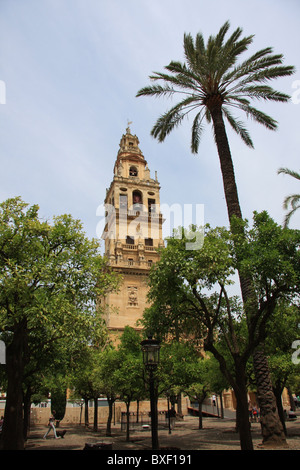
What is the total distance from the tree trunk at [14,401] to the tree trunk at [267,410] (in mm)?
8913

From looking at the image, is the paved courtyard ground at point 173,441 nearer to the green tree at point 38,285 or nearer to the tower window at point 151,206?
the green tree at point 38,285

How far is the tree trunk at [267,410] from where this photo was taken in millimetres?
13357

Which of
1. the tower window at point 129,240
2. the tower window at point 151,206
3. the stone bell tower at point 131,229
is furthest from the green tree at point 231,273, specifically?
the tower window at point 151,206

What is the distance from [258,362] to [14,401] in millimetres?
9202

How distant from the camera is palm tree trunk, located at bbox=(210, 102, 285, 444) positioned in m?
13.4

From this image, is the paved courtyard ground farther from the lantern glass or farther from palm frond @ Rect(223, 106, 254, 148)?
palm frond @ Rect(223, 106, 254, 148)

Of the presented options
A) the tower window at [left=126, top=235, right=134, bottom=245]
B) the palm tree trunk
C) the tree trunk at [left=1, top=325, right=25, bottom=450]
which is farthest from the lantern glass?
the tower window at [left=126, top=235, right=134, bottom=245]

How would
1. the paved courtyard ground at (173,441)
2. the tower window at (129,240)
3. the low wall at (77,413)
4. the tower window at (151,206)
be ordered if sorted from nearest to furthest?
the paved courtyard ground at (173,441) < the low wall at (77,413) < the tower window at (129,240) < the tower window at (151,206)

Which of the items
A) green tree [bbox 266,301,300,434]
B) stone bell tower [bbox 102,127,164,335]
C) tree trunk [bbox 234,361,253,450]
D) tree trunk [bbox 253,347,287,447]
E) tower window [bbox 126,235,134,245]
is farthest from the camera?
tower window [bbox 126,235,134,245]

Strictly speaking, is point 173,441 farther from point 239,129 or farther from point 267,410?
point 239,129

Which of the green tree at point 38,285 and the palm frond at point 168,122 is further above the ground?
the palm frond at point 168,122

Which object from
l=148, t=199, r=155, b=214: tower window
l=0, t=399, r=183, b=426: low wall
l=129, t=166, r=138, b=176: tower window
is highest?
l=129, t=166, r=138, b=176: tower window

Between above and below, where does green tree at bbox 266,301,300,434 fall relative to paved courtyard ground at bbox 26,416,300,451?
above

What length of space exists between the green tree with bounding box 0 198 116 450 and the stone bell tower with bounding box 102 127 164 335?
27.4 m
